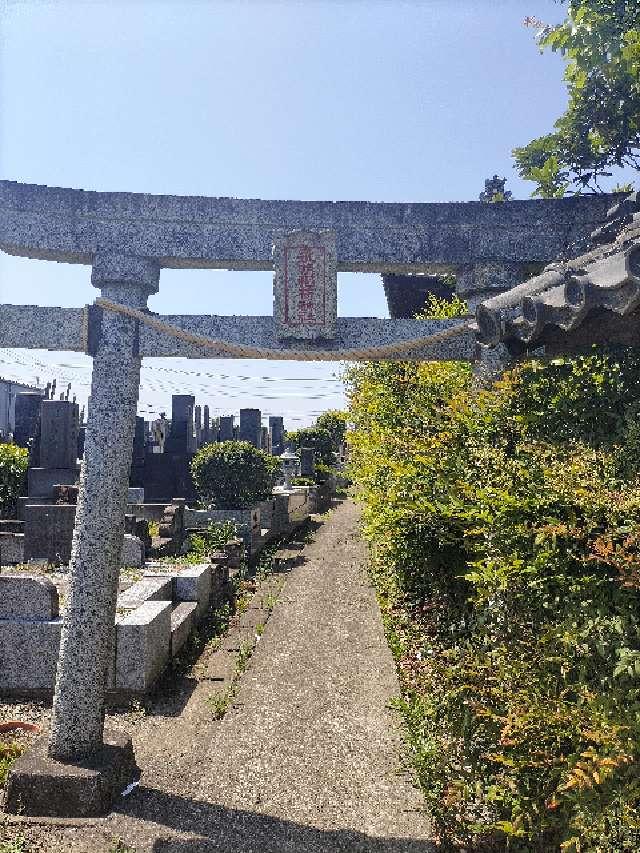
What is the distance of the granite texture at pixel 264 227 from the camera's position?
4.14 m

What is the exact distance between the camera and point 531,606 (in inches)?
123

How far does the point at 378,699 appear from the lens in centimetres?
568

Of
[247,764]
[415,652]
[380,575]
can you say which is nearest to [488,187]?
[380,575]

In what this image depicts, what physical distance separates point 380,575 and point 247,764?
343 centimetres

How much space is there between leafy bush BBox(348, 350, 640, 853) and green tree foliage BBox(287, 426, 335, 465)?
21970 millimetres

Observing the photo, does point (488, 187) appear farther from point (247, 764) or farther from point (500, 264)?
point (247, 764)

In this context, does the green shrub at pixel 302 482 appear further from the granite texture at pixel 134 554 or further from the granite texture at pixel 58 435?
the granite texture at pixel 134 554

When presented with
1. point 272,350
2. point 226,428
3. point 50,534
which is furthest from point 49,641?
point 226,428

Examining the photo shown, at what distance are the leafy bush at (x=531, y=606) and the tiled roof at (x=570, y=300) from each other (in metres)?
0.84

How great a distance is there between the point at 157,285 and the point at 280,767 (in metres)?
3.77

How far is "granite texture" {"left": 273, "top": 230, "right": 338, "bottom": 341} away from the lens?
3984mm

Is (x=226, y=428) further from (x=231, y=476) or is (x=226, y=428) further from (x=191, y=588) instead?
(x=191, y=588)

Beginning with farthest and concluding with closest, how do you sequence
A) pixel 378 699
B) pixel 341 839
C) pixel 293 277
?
pixel 378 699 → pixel 293 277 → pixel 341 839

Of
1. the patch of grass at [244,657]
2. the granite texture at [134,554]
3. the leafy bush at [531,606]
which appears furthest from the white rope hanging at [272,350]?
the granite texture at [134,554]
